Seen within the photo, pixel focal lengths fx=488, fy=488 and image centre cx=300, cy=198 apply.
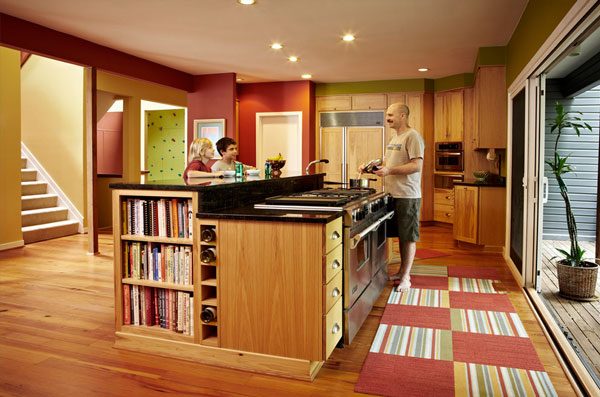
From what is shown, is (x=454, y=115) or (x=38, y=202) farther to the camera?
(x=454, y=115)

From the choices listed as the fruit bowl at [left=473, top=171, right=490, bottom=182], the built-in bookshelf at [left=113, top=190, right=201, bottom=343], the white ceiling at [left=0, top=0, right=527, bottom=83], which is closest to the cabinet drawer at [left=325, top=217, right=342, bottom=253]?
the built-in bookshelf at [left=113, top=190, right=201, bottom=343]

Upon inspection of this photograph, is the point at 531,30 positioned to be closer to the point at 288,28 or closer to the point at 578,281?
the point at 578,281

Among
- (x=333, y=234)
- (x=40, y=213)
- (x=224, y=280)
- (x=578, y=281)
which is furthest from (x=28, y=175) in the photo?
(x=578, y=281)

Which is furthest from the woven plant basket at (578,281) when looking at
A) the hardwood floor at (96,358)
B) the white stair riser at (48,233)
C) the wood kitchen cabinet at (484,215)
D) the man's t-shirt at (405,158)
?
the white stair riser at (48,233)

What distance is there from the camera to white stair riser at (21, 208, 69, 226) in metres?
6.86

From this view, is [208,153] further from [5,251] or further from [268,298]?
[5,251]

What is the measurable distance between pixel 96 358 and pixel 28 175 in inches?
232

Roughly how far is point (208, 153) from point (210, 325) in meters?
2.26

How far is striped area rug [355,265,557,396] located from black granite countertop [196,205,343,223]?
84 centimetres

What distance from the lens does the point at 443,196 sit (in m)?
8.39

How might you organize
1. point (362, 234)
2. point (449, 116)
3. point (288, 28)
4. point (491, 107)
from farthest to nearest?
1. point (449, 116)
2. point (491, 107)
3. point (288, 28)
4. point (362, 234)

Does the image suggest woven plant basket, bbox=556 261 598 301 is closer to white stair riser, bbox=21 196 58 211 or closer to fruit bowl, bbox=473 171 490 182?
fruit bowl, bbox=473 171 490 182

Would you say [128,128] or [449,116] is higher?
[449,116]

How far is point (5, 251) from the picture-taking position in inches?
234
